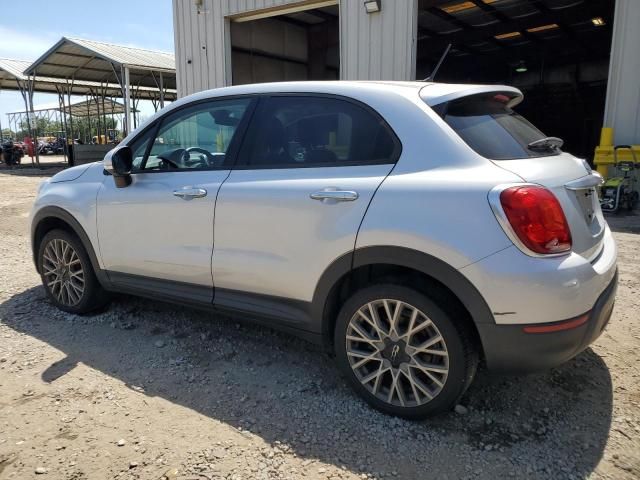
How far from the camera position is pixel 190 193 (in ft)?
10.1

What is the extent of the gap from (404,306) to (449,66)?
20.3 m

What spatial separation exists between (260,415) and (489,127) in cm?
194

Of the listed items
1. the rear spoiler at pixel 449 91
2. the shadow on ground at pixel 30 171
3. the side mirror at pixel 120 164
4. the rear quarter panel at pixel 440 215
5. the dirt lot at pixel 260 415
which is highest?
the rear spoiler at pixel 449 91

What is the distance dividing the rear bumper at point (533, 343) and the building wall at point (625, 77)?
23.8 feet

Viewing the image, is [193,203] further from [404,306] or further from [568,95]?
[568,95]

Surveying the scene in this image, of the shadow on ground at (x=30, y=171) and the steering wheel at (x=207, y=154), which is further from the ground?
the steering wheel at (x=207, y=154)

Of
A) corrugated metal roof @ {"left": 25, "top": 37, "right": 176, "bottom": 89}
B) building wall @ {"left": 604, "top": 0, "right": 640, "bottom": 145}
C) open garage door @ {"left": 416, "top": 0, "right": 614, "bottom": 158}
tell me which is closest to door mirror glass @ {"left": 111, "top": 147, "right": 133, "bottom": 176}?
building wall @ {"left": 604, "top": 0, "right": 640, "bottom": 145}

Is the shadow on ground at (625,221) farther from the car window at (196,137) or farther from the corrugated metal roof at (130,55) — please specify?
the corrugated metal roof at (130,55)

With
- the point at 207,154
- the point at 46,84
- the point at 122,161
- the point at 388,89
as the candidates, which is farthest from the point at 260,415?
the point at 46,84

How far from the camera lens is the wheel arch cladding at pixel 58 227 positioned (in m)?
3.74

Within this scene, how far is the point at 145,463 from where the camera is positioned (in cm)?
227

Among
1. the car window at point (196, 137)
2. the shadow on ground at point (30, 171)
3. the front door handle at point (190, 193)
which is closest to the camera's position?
the front door handle at point (190, 193)

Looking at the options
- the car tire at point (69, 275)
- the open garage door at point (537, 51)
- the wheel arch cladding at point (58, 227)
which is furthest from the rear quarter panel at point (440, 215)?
the open garage door at point (537, 51)

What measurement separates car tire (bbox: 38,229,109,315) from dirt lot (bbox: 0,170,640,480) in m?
0.29
